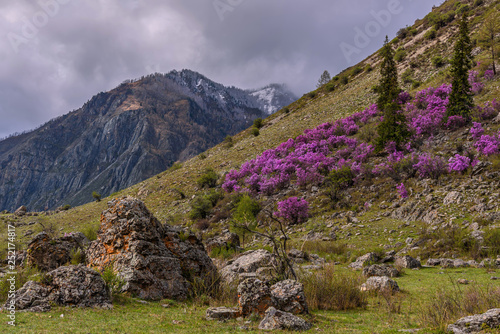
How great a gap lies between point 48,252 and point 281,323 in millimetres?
10550

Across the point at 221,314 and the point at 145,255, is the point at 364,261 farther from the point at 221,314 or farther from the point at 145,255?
the point at 145,255

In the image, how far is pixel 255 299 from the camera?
6.06 meters

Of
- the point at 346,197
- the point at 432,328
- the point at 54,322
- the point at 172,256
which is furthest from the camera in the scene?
the point at 346,197

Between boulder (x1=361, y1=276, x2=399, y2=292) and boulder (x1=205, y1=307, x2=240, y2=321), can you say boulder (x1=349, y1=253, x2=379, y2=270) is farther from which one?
boulder (x1=205, y1=307, x2=240, y2=321)

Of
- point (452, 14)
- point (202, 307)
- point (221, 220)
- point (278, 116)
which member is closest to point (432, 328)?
point (202, 307)

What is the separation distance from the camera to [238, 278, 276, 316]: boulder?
6.03 m

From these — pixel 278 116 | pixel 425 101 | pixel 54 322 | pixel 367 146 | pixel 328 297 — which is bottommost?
pixel 328 297

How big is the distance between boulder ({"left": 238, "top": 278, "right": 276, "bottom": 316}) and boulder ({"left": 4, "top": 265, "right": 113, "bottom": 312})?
330 cm

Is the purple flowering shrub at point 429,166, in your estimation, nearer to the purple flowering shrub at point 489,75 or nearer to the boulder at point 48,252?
the purple flowering shrub at point 489,75

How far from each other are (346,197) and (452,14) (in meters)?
44.1

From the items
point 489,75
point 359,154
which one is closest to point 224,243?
point 359,154

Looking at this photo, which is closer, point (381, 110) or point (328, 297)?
point (328, 297)

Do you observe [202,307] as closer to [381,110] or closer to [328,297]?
[328,297]

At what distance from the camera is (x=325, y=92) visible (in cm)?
5459
